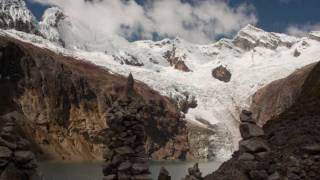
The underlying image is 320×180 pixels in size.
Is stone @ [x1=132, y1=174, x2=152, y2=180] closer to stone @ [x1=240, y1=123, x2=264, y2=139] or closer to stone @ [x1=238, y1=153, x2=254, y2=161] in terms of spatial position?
stone @ [x1=238, y1=153, x2=254, y2=161]

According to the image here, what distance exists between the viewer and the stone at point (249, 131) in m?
20.3

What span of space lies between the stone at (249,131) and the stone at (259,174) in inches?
54.8

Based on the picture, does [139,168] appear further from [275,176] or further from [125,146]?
[275,176]

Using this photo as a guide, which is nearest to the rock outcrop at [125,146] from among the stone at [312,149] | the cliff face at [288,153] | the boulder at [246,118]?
the cliff face at [288,153]

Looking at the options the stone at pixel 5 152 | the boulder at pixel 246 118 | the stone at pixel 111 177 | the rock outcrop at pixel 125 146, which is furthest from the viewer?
the stone at pixel 111 177

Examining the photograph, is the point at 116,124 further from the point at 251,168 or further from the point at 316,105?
the point at 316,105

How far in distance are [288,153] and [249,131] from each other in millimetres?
1903

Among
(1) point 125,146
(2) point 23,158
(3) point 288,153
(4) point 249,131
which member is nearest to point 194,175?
(1) point 125,146

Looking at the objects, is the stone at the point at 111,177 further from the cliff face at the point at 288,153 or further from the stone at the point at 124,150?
the cliff face at the point at 288,153

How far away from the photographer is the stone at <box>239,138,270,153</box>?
19.9 metres

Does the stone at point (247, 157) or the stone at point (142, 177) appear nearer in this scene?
the stone at point (247, 157)

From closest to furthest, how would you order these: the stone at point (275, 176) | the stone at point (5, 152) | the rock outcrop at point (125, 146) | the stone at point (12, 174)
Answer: the stone at point (12, 174) < the stone at point (5, 152) < the stone at point (275, 176) < the rock outcrop at point (125, 146)

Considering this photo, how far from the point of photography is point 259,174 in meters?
19.4

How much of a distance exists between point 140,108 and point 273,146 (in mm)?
5414
